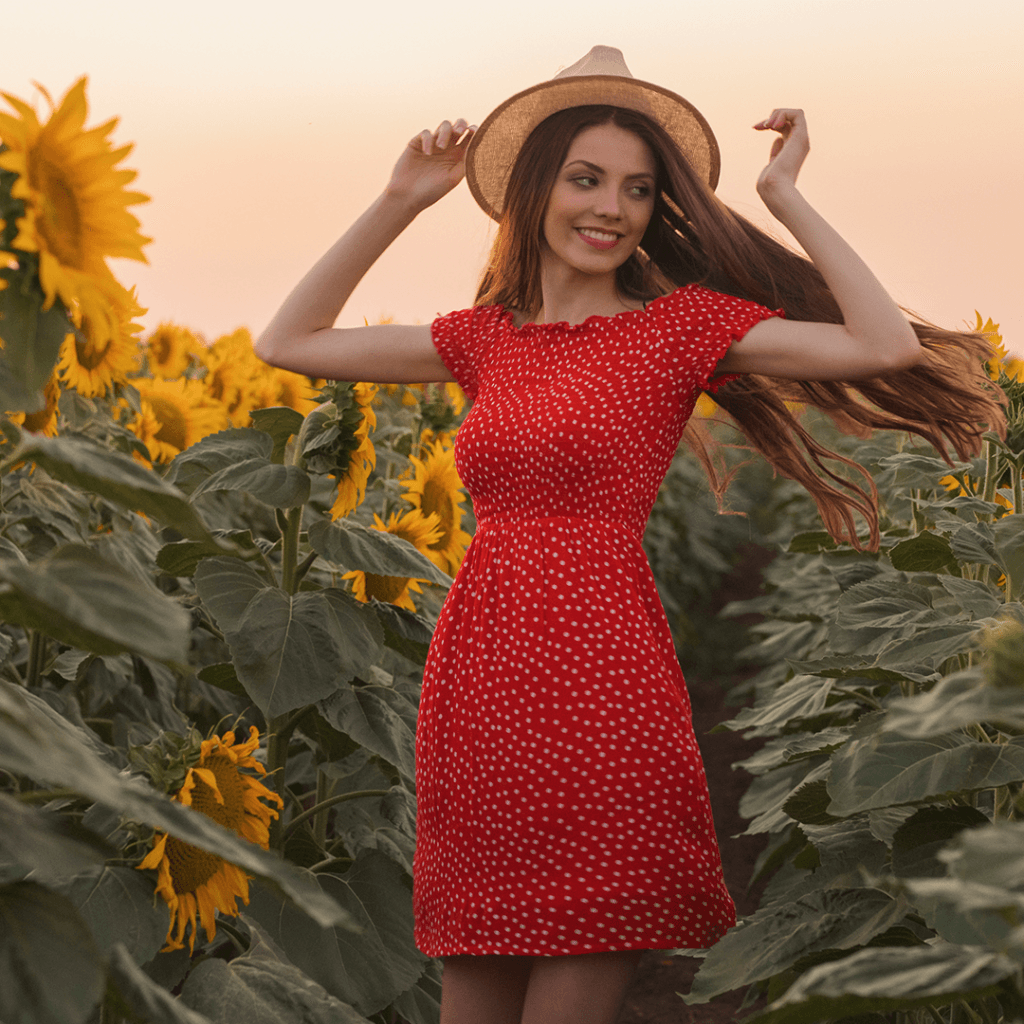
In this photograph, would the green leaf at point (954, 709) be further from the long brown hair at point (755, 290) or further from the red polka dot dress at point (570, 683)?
the long brown hair at point (755, 290)

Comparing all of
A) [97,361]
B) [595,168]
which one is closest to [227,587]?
[97,361]

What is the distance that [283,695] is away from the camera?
1.97m

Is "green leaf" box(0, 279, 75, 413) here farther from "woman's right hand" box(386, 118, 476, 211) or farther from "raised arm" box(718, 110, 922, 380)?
"woman's right hand" box(386, 118, 476, 211)

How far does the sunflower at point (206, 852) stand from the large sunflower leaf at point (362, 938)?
0.21 metres

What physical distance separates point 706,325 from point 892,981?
1.41 m

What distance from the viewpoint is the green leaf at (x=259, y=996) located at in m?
1.56

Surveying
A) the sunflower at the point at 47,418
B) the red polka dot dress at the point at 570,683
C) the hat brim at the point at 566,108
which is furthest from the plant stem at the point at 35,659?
the hat brim at the point at 566,108

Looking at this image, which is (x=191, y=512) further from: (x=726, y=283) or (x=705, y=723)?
(x=705, y=723)

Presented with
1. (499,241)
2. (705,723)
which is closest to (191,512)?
(499,241)

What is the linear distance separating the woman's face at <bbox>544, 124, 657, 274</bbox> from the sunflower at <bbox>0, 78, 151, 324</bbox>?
1202mm

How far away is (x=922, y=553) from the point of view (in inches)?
89.4

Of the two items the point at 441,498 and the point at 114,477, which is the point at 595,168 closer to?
the point at 441,498

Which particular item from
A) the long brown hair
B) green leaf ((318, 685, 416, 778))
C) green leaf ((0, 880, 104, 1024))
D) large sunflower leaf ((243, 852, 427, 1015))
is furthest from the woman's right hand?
green leaf ((0, 880, 104, 1024))

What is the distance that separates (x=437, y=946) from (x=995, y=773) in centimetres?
89
